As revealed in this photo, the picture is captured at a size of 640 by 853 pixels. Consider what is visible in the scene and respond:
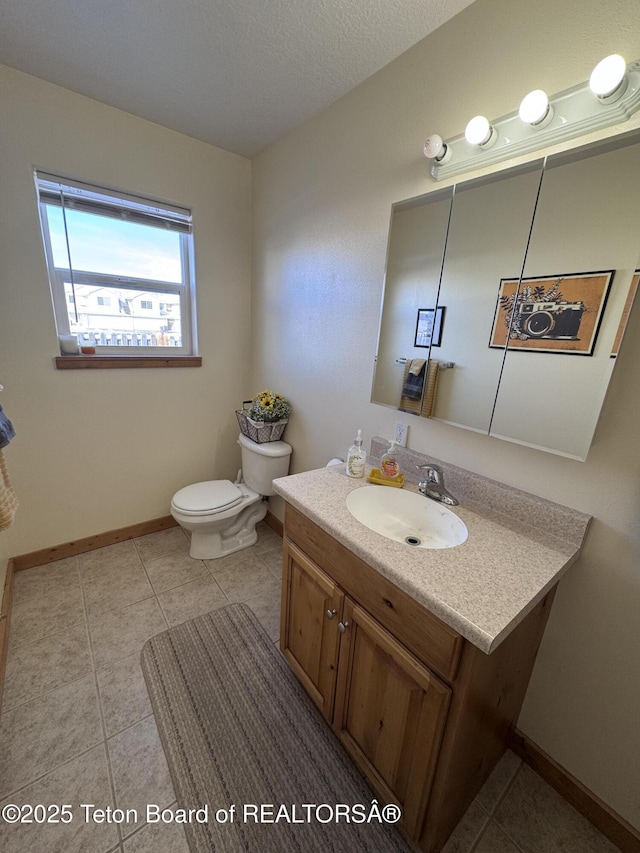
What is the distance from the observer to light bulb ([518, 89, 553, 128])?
874 millimetres

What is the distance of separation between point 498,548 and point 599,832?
0.95 meters

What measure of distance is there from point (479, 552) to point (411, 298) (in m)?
0.95

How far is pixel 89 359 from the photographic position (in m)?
1.86

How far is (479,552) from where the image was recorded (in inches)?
37.1

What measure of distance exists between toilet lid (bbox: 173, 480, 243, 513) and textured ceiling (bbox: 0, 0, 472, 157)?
6.64 ft

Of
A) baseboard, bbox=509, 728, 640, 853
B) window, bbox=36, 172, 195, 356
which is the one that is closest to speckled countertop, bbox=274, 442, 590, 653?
baseboard, bbox=509, 728, 640, 853

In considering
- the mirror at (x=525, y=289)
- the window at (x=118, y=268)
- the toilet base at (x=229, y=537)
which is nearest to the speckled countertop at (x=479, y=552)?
the mirror at (x=525, y=289)

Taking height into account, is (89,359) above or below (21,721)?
above

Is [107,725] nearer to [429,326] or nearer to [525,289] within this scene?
[429,326]

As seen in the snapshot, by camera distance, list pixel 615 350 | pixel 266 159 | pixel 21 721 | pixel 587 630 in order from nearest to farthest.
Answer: pixel 615 350 < pixel 587 630 < pixel 21 721 < pixel 266 159

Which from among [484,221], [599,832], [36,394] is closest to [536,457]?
[484,221]

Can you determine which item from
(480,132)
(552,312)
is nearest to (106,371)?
(480,132)

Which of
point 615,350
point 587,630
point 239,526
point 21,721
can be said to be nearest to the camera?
point 615,350

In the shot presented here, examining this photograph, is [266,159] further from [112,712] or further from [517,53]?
[112,712]
